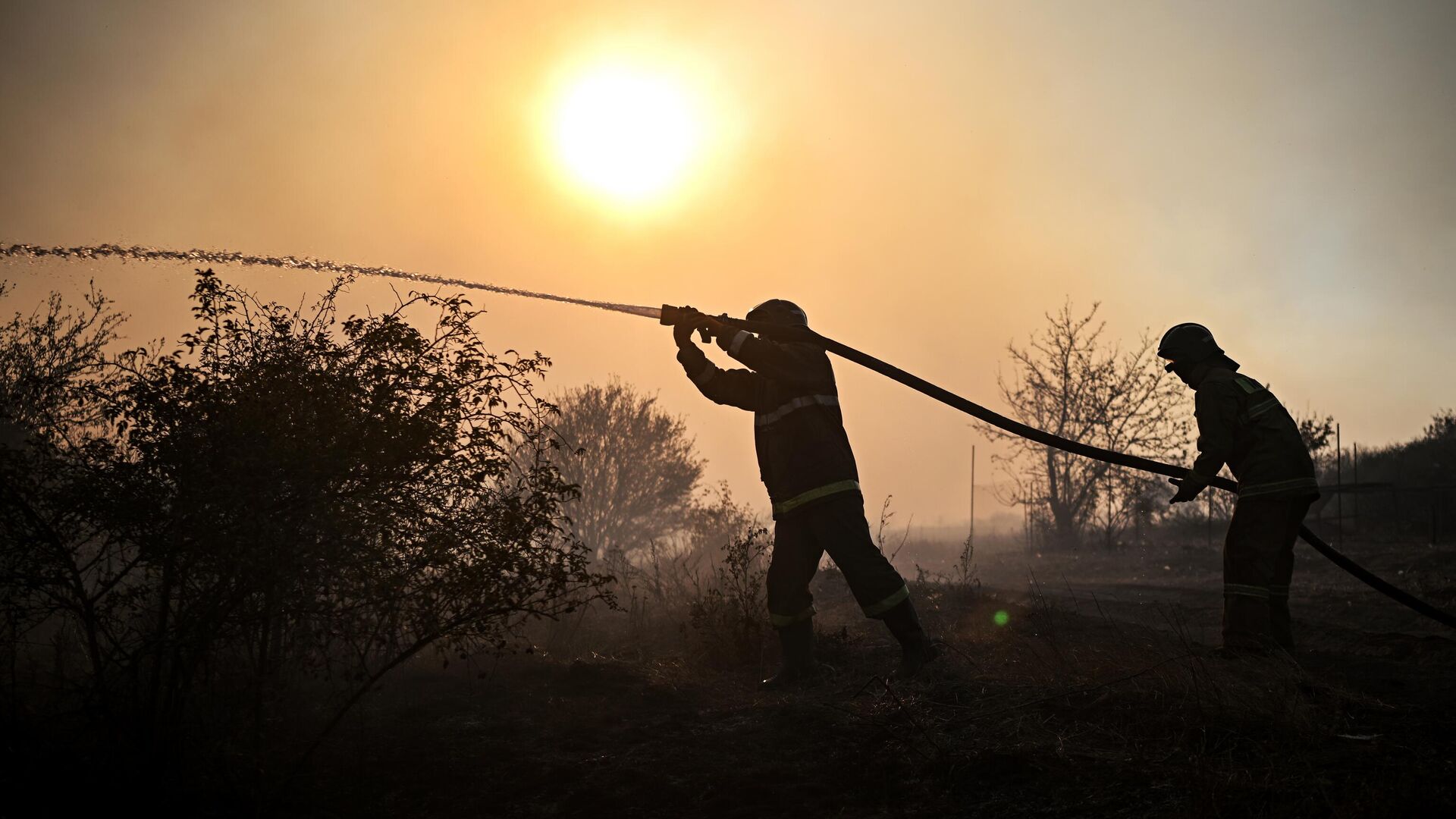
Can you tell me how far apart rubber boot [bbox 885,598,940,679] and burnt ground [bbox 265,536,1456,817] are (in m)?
0.18

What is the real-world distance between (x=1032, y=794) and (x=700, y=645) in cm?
421

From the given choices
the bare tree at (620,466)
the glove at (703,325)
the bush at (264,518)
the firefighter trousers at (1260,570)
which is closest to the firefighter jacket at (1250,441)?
the firefighter trousers at (1260,570)

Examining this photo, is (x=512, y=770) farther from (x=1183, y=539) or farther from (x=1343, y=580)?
(x=1183, y=539)

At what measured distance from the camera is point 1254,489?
6.32 metres

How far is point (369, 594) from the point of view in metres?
4.16

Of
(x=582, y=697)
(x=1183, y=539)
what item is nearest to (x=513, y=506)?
(x=582, y=697)

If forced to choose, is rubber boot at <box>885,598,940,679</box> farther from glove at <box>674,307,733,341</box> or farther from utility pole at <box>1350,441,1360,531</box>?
utility pole at <box>1350,441,1360,531</box>

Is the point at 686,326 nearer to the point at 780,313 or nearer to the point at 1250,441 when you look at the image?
the point at 780,313

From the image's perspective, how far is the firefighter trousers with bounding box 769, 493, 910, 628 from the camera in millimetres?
6078

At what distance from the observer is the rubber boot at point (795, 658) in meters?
6.42

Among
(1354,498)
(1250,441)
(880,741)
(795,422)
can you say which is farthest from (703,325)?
(1354,498)

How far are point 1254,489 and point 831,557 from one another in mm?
2877

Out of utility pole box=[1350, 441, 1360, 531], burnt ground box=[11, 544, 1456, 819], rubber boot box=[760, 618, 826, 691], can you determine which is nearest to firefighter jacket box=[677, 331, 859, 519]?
rubber boot box=[760, 618, 826, 691]

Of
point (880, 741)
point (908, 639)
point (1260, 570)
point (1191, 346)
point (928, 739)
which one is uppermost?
point (1191, 346)
